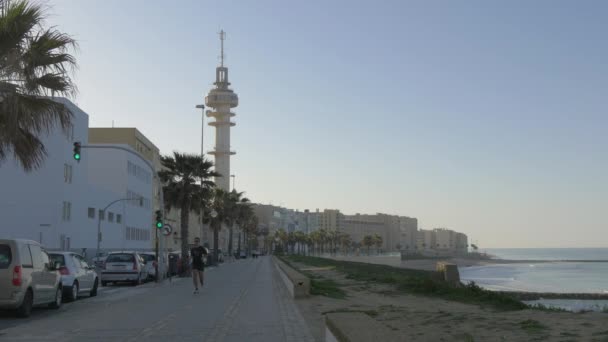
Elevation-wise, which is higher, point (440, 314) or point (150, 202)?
point (150, 202)

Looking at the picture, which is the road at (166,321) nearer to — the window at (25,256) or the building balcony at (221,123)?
the window at (25,256)

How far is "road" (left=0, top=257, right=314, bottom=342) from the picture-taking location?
11.9 metres

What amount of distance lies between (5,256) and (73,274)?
5.28m

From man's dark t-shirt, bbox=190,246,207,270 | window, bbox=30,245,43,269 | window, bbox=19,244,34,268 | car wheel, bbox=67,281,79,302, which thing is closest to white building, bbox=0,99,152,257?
man's dark t-shirt, bbox=190,246,207,270

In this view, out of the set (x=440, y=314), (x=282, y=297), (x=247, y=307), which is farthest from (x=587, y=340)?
(x=282, y=297)

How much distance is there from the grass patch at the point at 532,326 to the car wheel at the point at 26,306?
35.9ft

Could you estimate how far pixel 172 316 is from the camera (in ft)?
50.9

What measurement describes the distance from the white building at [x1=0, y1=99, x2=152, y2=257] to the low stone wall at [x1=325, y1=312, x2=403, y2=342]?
3485 cm

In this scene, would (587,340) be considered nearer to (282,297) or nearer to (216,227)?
(282,297)

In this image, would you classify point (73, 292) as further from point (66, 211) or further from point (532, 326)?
point (66, 211)

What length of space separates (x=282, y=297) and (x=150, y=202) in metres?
59.6

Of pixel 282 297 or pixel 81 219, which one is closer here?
pixel 282 297

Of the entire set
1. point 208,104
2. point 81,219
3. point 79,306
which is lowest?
point 79,306

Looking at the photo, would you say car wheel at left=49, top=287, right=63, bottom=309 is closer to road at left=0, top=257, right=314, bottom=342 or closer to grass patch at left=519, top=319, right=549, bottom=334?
road at left=0, top=257, right=314, bottom=342
